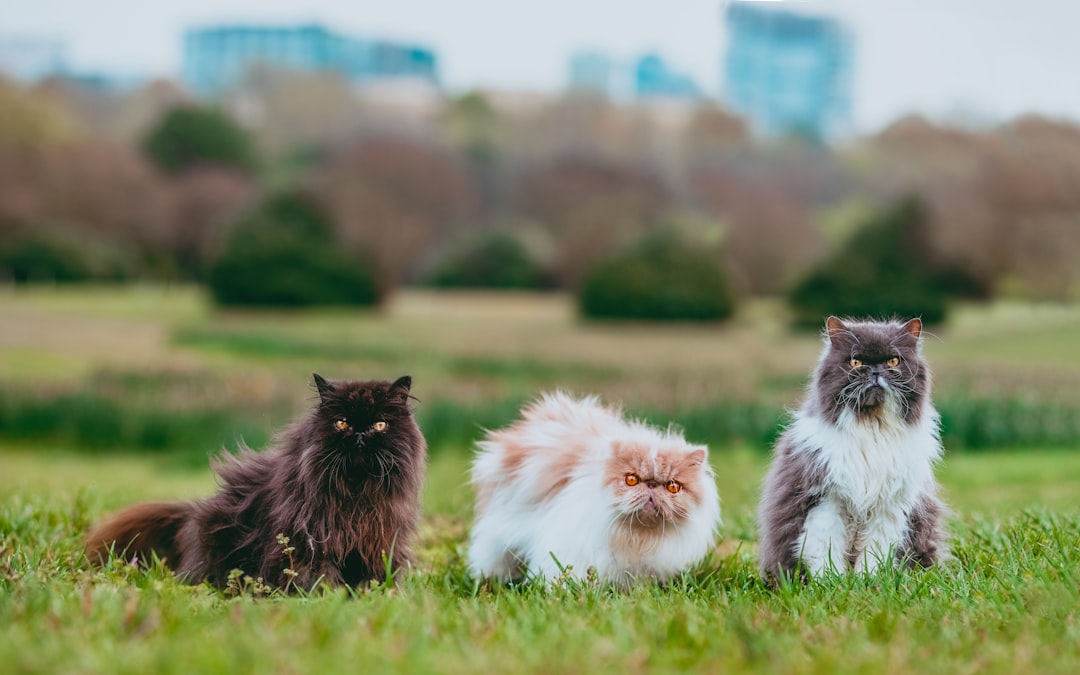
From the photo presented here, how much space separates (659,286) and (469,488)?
7867mm

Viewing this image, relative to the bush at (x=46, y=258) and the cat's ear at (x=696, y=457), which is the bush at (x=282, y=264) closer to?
the bush at (x=46, y=258)

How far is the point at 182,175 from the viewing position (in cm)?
1614

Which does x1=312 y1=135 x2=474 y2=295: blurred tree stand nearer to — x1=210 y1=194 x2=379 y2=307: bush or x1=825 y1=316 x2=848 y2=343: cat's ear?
x1=210 y1=194 x2=379 y2=307: bush

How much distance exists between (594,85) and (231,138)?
593 centimetres

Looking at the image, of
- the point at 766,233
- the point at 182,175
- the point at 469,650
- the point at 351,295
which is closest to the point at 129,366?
the point at 351,295

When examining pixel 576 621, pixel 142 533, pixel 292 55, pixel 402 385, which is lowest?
pixel 142 533

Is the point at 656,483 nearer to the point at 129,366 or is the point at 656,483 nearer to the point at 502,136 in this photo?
the point at 129,366

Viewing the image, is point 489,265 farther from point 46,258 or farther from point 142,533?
point 142,533

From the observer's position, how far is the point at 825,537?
3.95 m

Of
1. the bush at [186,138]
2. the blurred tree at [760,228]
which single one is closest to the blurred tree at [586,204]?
the blurred tree at [760,228]

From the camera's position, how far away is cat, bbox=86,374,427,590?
3939 mm

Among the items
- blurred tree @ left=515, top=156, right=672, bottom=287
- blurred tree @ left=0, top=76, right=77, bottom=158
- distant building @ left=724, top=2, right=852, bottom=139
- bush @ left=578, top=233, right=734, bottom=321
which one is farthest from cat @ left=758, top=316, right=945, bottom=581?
blurred tree @ left=0, top=76, right=77, bottom=158

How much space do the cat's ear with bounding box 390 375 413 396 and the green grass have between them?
2.47 feet

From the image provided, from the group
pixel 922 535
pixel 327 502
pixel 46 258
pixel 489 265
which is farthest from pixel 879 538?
pixel 46 258
